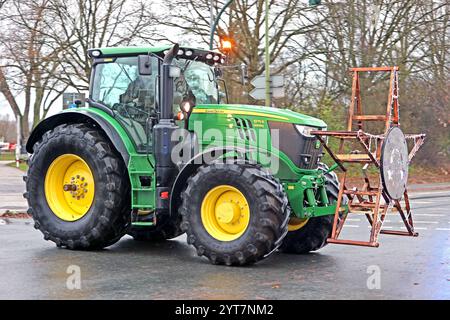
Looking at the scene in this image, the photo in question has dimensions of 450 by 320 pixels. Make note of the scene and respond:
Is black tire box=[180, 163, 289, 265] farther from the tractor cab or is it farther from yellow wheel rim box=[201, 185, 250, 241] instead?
the tractor cab

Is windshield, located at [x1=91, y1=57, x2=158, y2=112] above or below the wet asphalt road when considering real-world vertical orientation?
above

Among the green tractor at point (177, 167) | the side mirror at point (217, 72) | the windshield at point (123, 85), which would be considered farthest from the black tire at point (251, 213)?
the side mirror at point (217, 72)

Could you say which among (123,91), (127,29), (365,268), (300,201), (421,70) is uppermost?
(127,29)

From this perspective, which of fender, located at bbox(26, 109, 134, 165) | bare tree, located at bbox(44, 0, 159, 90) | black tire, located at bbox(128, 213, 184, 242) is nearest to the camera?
fender, located at bbox(26, 109, 134, 165)

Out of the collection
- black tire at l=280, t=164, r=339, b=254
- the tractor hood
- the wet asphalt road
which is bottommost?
the wet asphalt road

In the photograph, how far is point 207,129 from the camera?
8.94 meters

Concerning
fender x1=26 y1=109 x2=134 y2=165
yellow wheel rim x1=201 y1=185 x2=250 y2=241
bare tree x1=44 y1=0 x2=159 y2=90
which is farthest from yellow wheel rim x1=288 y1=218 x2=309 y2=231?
bare tree x1=44 y1=0 x2=159 y2=90

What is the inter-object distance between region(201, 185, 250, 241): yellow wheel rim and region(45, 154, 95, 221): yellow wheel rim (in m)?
1.99

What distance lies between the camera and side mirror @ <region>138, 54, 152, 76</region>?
9078mm

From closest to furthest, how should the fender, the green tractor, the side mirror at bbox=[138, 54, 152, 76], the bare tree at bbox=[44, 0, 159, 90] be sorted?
the green tractor
the side mirror at bbox=[138, 54, 152, 76]
the fender
the bare tree at bbox=[44, 0, 159, 90]
